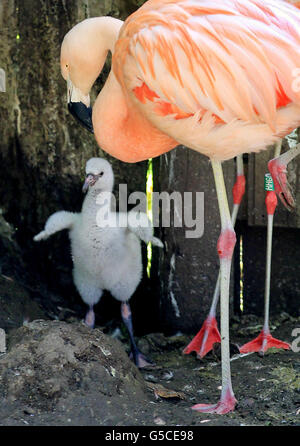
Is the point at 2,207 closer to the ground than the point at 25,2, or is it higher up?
closer to the ground

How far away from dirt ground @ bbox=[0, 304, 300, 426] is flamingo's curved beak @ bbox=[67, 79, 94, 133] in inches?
48.0

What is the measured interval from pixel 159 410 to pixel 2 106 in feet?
9.05

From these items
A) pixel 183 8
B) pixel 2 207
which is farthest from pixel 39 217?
pixel 183 8

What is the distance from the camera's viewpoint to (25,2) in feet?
17.1

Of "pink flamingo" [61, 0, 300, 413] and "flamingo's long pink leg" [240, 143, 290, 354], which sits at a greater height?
"pink flamingo" [61, 0, 300, 413]

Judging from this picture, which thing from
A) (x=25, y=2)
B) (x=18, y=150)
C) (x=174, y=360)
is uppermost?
(x=25, y=2)

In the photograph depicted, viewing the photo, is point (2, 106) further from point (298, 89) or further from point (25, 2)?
point (298, 89)

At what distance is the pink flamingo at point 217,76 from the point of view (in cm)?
352

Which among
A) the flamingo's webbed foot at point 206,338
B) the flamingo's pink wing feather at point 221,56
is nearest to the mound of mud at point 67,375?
the flamingo's webbed foot at point 206,338

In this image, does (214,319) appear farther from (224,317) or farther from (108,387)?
(108,387)

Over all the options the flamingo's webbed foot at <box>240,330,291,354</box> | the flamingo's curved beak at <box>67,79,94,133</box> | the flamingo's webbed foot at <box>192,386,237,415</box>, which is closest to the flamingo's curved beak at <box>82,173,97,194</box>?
the flamingo's curved beak at <box>67,79,94,133</box>

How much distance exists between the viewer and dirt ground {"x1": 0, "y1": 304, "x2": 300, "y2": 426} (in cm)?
344

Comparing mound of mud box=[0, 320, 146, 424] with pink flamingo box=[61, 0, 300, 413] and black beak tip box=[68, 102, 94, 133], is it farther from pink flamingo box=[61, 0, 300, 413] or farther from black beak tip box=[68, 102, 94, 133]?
black beak tip box=[68, 102, 94, 133]

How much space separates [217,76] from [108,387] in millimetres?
1544
